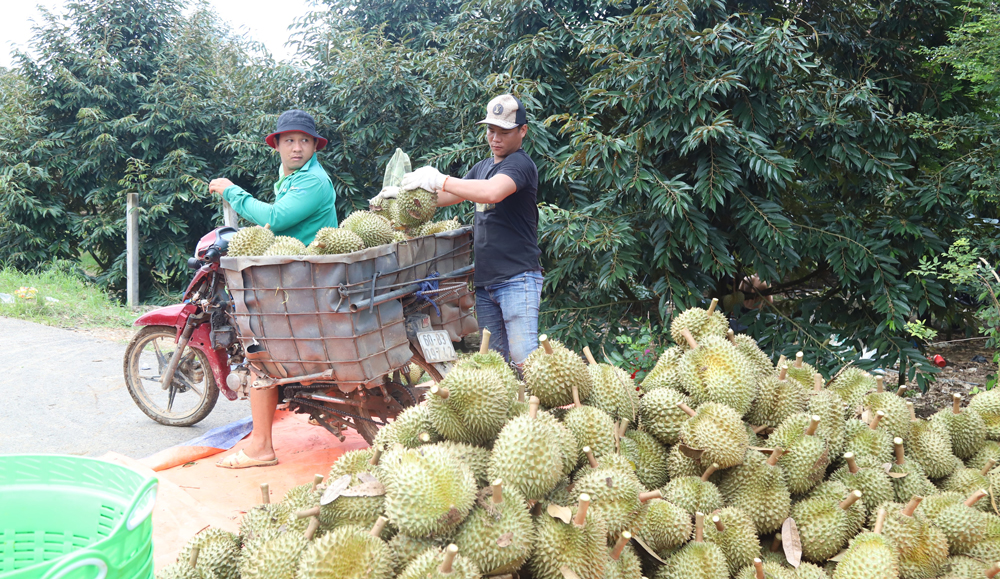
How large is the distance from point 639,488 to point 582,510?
0.32 metres

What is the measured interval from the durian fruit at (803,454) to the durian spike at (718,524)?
0.32m

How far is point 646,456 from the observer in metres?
2.02

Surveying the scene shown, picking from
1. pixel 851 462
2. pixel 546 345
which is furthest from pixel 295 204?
pixel 851 462

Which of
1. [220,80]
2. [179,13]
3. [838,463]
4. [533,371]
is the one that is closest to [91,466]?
[533,371]

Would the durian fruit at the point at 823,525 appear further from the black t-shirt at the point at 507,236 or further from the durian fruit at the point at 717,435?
the black t-shirt at the point at 507,236

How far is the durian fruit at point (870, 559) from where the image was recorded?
1.62 metres

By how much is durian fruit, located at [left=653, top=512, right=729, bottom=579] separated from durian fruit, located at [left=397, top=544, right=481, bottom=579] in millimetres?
622

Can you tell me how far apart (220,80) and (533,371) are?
30.2 ft

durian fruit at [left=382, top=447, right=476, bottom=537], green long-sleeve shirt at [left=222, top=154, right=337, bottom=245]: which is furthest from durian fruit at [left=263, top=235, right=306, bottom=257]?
durian fruit at [left=382, top=447, right=476, bottom=537]

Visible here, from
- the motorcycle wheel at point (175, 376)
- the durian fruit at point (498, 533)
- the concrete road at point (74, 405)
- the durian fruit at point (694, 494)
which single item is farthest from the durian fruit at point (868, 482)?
the concrete road at point (74, 405)

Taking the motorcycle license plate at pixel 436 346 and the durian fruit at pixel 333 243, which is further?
the motorcycle license plate at pixel 436 346

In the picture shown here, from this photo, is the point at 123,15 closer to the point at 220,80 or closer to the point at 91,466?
the point at 220,80

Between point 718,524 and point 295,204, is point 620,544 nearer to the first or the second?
point 718,524

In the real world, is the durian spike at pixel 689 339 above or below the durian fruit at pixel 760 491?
above
